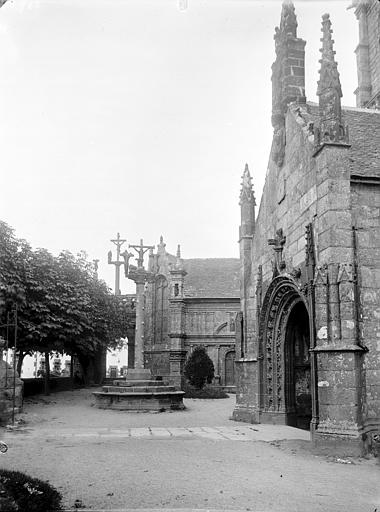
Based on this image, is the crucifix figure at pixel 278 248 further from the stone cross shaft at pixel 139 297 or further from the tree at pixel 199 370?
the tree at pixel 199 370

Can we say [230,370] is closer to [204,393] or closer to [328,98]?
[204,393]

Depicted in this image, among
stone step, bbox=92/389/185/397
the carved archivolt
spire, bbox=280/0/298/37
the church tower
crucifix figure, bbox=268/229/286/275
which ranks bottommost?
stone step, bbox=92/389/185/397

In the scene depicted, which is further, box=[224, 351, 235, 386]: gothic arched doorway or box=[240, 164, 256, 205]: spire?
box=[224, 351, 235, 386]: gothic arched doorway

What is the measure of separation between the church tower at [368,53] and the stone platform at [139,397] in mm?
15558

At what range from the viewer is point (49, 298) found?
26062mm

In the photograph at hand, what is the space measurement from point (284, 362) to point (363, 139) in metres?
6.86

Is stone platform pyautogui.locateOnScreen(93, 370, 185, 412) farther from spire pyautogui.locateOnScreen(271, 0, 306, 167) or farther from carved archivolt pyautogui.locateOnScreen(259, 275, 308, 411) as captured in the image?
spire pyautogui.locateOnScreen(271, 0, 306, 167)

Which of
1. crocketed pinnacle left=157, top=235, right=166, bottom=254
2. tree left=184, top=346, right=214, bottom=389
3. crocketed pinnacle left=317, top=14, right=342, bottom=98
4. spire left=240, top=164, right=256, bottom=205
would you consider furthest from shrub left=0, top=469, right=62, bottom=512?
crocketed pinnacle left=157, top=235, right=166, bottom=254

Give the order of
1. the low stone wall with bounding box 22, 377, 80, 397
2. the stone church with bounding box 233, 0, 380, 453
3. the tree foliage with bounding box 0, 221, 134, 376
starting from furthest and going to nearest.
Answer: the low stone wall with bounding box 22, 377, 80, 397 < the tree foliage with bounding box 0, 221, 134, 376 < the stone church with bounding box 233, 0, 380, 453

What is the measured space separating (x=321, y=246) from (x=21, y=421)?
407 inches

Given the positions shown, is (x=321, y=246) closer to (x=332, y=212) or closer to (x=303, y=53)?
(x=332, y=212)

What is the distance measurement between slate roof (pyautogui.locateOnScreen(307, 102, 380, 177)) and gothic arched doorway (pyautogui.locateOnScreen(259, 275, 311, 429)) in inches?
185

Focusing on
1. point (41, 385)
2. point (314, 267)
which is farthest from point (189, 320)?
point (314, 267)

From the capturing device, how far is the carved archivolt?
16.0 meters
